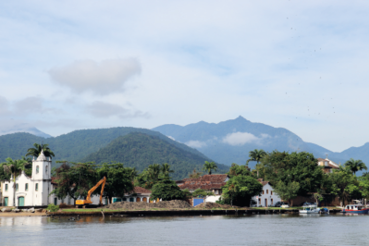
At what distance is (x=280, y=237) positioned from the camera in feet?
146

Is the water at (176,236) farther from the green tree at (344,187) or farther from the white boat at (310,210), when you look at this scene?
the green tree at (344,187)

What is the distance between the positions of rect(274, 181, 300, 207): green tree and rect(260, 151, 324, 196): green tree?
2436 millimetres

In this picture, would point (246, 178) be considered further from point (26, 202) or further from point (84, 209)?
point (26, 202)

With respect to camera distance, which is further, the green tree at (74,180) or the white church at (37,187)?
the white church at (37,187)

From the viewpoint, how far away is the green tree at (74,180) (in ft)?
271

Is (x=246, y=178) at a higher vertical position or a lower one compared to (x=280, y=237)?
higher

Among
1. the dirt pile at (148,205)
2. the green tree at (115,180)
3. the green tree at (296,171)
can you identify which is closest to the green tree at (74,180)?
the green tree at (115,180)

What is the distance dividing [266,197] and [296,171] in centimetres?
1018

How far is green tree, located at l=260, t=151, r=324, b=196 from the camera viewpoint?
4063 inches

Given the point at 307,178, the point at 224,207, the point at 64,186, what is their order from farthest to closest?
the point at 307,178, the point at 224,207, the point at 64,186

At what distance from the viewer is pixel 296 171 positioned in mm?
103188

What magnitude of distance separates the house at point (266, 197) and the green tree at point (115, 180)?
32.5 meters

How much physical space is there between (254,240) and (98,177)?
51.2 meters

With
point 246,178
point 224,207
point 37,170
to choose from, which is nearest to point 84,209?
point 37,170
